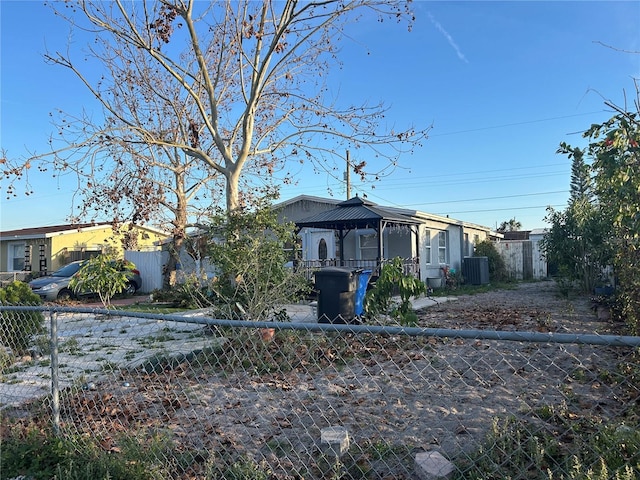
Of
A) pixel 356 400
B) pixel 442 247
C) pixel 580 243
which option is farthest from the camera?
pixel 442 247

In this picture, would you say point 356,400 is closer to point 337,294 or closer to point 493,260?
point 337,294

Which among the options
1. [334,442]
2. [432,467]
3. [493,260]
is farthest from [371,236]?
[432,467]

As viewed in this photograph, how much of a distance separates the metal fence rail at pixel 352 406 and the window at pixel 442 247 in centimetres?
1415

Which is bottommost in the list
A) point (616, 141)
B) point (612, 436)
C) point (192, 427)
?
point (192, 427)

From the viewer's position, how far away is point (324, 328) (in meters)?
2.67

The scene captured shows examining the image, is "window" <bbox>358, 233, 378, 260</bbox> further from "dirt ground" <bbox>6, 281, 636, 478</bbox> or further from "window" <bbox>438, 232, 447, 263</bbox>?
"dirt ground" <bbox>6, 281, 636, 478</bbox>

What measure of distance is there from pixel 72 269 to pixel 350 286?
14.0 m

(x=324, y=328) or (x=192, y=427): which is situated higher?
(x=324, y=328)

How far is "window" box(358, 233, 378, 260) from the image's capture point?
63.4 ft

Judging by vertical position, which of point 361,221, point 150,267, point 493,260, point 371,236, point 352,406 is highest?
point 361,221

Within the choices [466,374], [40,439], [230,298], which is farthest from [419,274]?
[40,439]

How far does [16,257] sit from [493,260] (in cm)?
2465

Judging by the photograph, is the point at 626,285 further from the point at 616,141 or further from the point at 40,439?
the point at 40,439

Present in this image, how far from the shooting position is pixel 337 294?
8.58m
